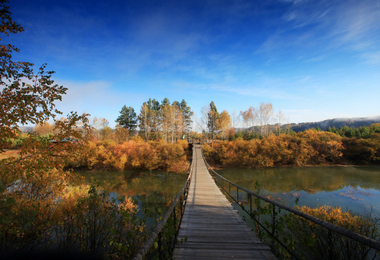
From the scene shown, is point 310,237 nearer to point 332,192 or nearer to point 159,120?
point 332,192

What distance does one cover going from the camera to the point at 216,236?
3.65 metres

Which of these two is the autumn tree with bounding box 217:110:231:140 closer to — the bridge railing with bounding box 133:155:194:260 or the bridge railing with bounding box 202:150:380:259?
the bridge railing with bounding box 202:150:380:259

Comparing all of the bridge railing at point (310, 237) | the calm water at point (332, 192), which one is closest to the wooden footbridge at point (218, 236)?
the bridge railing at point (310, 237)

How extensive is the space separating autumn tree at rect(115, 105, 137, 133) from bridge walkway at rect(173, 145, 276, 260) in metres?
42.0

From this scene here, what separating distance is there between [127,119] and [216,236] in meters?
44.7

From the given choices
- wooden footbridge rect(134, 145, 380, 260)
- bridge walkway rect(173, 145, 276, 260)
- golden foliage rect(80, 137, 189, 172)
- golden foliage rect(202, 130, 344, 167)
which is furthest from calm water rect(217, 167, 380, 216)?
golden foliage rect(80, 137, 189, 172)

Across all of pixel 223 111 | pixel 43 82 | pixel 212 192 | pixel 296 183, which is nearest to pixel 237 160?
pixel 296 183

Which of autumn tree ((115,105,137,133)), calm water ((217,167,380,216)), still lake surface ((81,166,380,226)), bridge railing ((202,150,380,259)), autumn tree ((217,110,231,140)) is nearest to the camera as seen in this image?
bridge railing ((202,150,380,259))

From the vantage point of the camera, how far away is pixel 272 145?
24.4 metres

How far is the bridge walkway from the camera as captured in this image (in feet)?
9.71

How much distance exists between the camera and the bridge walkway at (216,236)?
9.71ft

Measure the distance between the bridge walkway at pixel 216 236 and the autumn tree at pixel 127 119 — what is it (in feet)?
138

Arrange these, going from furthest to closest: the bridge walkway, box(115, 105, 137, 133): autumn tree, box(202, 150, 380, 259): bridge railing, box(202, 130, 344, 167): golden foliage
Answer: box(115, 105, 137, 133): autumn tree, box(202, 130, 344, 167): golden foliage, the bridge walkway, box(202, 150, 380, 259): bridge railing

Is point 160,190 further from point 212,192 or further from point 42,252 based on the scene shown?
point 42,252
